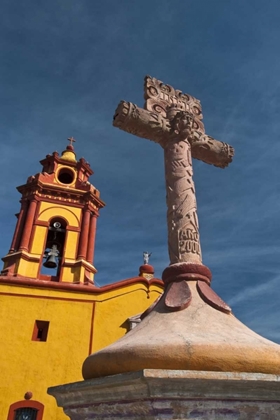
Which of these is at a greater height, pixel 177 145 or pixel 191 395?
pixel 177 145

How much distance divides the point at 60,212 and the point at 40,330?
4431 millimetres

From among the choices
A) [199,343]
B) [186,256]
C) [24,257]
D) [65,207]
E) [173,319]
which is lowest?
[199,343]

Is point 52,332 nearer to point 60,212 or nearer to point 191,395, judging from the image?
point 60,212

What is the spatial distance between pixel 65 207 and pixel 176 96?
9190 millimetres

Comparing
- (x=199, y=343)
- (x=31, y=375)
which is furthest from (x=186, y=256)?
(x=31, y=375)

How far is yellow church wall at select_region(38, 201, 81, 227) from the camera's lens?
461 inches

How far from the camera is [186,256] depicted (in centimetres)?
241

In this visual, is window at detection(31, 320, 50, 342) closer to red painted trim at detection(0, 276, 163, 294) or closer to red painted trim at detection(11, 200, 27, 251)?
red painted trim at detection(0, 276, 163, 294)

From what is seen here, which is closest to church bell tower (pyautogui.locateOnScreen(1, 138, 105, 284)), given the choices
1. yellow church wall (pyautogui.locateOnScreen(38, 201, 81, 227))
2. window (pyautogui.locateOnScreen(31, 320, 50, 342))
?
yellow church wall (pyautogui.locateOnScreen(38, 201, 81, 227))

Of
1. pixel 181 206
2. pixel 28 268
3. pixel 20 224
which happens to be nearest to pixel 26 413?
Answer: pixel 28 268

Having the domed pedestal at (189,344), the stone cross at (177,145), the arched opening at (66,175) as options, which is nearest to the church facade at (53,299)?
the arched opening at (66,175)

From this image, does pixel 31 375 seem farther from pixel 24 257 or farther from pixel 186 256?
pixel 186 256

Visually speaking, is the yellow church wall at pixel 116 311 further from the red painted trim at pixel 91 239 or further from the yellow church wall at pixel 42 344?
the red painted trim at pixel 91 239

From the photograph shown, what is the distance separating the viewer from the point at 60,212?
11992 millimetres
